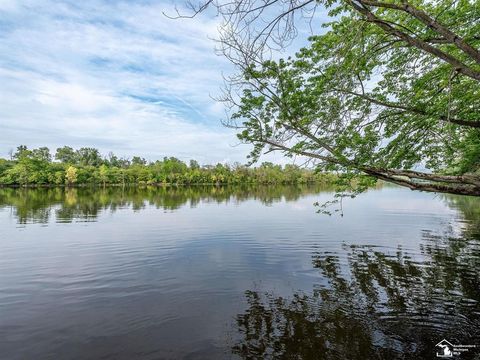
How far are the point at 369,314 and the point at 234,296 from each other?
456 cm

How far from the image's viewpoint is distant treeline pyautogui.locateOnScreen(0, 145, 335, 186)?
4434 inches

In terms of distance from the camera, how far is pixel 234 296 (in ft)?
33.9

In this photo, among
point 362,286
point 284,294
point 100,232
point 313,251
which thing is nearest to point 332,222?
point 313,251

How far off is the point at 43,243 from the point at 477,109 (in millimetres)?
23721

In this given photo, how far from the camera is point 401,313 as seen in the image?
8852mm

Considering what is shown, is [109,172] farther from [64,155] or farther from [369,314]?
[369,314]

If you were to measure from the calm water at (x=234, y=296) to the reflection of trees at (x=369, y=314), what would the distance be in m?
0.04

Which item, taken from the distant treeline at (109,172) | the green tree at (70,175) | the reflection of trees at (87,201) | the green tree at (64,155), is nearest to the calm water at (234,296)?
the reflection of trees at (87,201)

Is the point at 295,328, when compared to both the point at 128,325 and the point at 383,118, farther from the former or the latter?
the point at 383,118

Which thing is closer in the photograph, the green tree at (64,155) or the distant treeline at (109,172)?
the distant treeline at (109,172)

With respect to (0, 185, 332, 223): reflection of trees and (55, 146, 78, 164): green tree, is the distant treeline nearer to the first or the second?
(55, 146, 78, 164): green tree

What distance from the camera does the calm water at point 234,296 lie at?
7.18m

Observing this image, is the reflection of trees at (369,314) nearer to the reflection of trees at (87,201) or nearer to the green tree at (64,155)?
the reflection of trees at (87,201)

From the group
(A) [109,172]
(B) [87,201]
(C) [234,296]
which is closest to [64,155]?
(A) [109,172]
